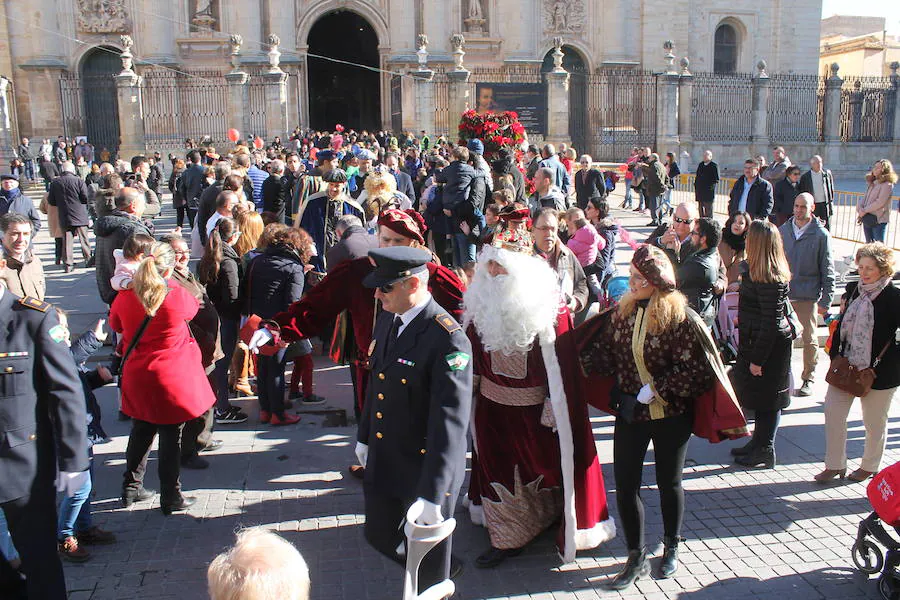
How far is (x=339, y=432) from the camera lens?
22.9ft

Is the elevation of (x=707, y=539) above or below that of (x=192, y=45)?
below

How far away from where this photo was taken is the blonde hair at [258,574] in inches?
90.2

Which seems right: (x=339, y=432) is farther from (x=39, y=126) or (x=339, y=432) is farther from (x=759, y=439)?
(x=39, y=126)

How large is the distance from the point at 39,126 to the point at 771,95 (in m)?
27.4

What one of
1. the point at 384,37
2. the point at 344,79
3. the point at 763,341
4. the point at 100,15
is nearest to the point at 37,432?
the point at 763,341

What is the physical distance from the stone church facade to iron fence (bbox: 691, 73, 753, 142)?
102 inches

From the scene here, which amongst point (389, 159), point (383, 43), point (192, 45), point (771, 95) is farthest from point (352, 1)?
point (389, 159)

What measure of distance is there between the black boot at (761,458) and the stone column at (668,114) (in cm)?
2341

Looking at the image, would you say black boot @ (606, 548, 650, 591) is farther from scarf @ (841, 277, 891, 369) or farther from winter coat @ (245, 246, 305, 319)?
winter coat @ (245, 246, 305, 319)

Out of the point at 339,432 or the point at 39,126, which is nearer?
the point at 339,432

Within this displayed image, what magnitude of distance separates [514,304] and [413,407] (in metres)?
0.91

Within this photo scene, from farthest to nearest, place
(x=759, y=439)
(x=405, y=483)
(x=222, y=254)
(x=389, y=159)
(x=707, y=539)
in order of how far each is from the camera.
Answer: (x=389, y=159), (x=222, y=254), (x=759, y=439), (x=707, y=539), (x=405, y=483)

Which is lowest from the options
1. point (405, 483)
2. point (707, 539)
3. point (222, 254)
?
point (707, 539)

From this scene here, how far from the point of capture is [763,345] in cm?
574
